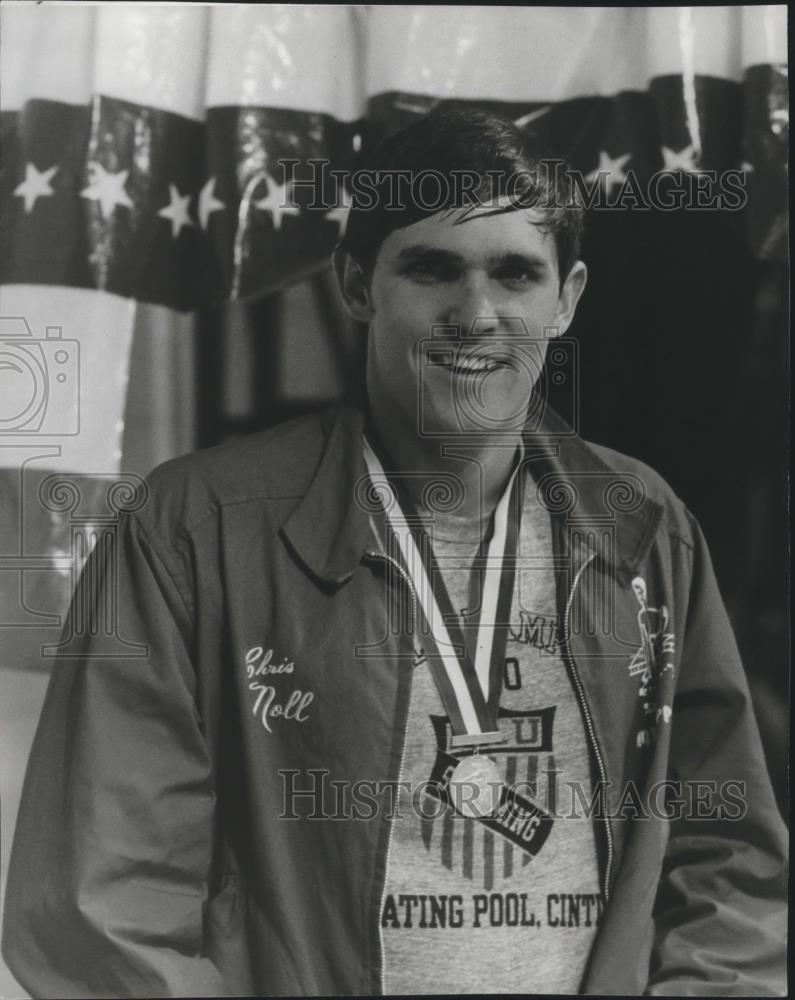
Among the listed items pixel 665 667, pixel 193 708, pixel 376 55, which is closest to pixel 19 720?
pixel 193 708

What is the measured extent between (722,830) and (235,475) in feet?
4.08

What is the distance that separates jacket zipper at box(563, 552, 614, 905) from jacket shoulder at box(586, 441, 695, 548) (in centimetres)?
19

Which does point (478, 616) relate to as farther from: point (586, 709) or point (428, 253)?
point (428, 253)

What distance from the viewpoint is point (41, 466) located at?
238 cm

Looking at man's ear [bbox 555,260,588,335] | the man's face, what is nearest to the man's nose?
the man's face

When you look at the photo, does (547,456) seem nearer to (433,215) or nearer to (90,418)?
(433,215)

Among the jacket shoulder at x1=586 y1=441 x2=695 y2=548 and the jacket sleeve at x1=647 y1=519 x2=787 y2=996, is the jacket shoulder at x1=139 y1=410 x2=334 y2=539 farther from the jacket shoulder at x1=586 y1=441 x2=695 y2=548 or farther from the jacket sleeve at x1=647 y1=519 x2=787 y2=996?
the jacket sleeve at x1=647 y1=519 x2=787 y2=996

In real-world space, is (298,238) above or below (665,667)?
above

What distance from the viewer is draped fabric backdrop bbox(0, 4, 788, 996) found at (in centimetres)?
238

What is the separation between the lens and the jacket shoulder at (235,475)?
2.26 metres

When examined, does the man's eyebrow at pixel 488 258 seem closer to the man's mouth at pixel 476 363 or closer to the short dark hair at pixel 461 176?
the short dark hair at pixel 461 176

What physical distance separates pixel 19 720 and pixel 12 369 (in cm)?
73

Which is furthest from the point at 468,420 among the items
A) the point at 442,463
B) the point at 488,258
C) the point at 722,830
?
the point at 722,830

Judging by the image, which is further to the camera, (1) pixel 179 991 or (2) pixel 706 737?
(2) pixel 706 737
